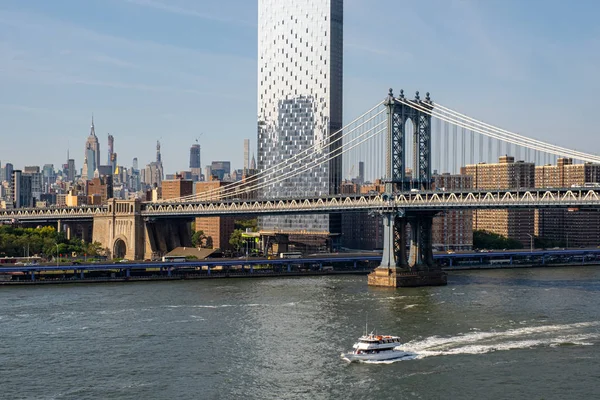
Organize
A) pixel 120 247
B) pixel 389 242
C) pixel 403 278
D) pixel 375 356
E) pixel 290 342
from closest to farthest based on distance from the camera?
pixel 375 356 → pixel 290 342 → pixel 403 278 → pixel 389 242 → pixel 120 247

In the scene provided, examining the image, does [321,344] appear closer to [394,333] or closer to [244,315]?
[394,333]

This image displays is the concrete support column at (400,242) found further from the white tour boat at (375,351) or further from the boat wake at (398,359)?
the boat wake at (398,359)

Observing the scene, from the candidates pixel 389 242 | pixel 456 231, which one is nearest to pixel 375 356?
pixel 389 242

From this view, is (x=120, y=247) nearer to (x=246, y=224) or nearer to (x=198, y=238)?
(x=198, y=238)

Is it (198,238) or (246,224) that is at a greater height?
(246,224)

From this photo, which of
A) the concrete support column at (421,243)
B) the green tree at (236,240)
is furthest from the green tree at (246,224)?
the concrete support column at (421,243)

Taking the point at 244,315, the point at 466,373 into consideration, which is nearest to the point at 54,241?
the point at 244,315
